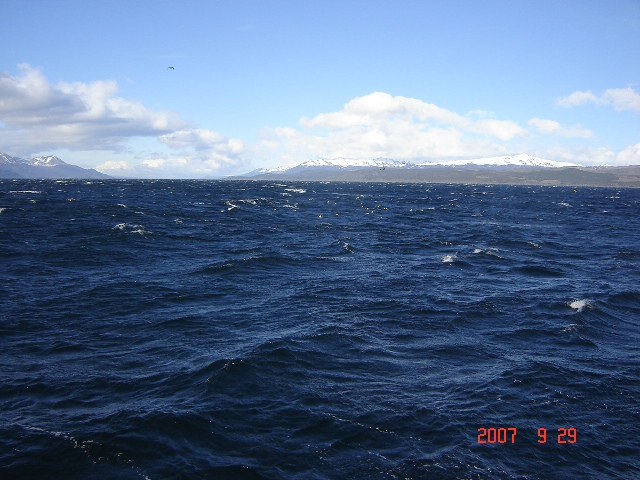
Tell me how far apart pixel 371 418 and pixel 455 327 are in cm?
1075

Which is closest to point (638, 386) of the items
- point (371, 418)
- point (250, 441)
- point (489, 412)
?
point (489, 412)

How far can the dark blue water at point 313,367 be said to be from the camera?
527 inches

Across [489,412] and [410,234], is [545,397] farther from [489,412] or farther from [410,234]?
[410,234]

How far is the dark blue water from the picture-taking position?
13.4 metres

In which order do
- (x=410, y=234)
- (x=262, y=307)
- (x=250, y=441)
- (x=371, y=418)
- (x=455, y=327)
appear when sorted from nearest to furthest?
1. (x=250, y=441)
2. (x=371, y=418)
3. (x=455, y=327)
4. (x=262, y=307)
5. (x=410, y=234)

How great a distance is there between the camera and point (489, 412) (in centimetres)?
1592

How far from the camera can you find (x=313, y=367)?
63.2ft
